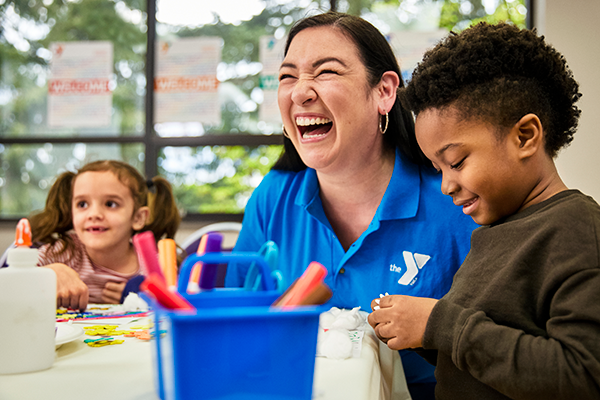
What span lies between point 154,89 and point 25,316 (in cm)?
259

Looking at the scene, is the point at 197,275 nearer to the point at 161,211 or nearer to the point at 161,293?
the point at 161,293

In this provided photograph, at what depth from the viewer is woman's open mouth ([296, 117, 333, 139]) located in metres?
1.15

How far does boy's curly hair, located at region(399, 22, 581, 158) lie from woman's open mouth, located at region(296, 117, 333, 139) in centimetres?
40

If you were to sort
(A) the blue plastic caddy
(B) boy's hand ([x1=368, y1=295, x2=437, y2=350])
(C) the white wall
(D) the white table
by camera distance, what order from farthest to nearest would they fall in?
(C) the white wall → (B) boy's hand ([x1=368, y1=295, x2=437, y2=350]) → (D) the white table → (A) the blue plastic caddy

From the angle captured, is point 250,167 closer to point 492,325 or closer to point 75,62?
point 75,62

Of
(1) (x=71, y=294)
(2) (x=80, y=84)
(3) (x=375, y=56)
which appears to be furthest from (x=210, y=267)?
(2) (x=80, y=84)

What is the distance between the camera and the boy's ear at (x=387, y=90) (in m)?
1.18

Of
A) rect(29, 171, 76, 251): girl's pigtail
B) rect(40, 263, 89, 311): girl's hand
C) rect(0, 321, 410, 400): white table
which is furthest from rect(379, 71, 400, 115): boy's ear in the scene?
rect(29, 171, 76, 251): girl's pigtail

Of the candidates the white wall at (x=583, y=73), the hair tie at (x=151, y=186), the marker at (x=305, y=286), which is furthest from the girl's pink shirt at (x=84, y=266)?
the white wall at (x=583, y=73)

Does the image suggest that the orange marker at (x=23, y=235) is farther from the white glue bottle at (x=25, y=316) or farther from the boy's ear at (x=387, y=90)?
the boy's ear at (x=387, y=90)

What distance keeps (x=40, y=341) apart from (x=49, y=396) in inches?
4.0

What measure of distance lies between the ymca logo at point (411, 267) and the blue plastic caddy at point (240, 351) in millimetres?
714

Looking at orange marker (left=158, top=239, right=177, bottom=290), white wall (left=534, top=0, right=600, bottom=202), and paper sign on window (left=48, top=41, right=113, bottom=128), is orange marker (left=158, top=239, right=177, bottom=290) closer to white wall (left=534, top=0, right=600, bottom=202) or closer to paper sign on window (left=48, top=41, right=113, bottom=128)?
white wall (left=534, top=0, right=600, bottom=202)

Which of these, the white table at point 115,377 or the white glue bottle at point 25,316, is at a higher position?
the white glue bottle at point 25,316
